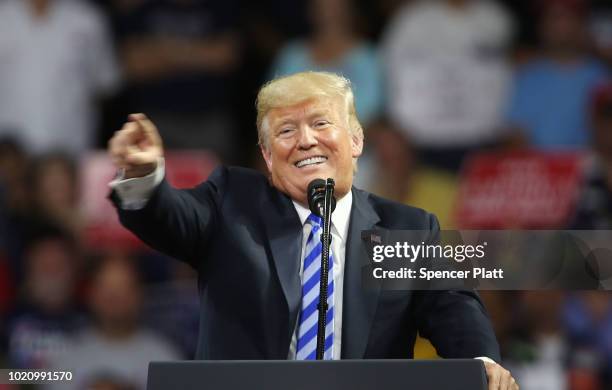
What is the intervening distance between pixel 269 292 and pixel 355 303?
195 mm

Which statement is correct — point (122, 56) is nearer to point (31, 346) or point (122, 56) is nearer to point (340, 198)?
point (31, 346)

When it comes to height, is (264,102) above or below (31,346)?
above

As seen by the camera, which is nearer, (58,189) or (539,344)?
(539,344)

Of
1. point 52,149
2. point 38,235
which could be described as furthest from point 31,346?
point 52,149

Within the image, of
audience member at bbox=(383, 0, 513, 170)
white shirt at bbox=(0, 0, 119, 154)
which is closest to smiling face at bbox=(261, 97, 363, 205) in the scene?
audience member at bbox=(383, 0, 513, 170)

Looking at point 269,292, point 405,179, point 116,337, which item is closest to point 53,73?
point 116,337

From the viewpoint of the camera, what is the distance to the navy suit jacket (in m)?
2.91

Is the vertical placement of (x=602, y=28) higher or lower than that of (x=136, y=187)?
higher

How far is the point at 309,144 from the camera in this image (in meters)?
3.04

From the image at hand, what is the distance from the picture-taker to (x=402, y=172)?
6.60m

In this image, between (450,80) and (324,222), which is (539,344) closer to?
(450,80)

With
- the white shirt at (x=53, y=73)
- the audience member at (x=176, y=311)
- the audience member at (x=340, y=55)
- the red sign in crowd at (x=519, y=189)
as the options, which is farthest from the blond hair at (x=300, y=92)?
the white shirt at (x=53, y=73)

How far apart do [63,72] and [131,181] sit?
4.25 m

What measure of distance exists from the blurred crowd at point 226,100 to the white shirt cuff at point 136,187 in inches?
131
